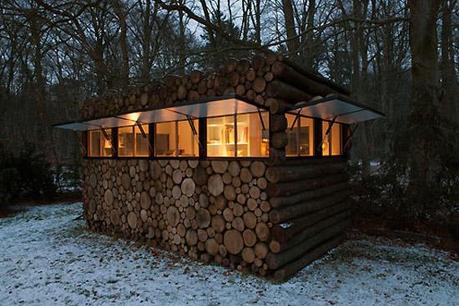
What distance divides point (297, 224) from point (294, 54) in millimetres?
4342

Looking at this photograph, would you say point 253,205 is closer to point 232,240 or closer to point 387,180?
point 232,240

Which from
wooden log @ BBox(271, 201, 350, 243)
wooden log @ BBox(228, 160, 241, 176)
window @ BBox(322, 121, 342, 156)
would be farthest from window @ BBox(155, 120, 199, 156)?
window @ BBox(322, 121, 342, 156)

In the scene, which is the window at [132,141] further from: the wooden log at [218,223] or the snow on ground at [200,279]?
the wooden log at [218,223]

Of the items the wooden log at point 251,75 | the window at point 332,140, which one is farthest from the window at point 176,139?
the window at point 332,140

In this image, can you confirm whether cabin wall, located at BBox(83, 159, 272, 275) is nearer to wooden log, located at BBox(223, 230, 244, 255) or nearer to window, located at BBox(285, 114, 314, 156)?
wooden log, located at BBox(223, 230, 244, 255)

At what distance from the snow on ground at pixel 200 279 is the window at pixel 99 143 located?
2045 mm

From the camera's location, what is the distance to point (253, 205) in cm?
485

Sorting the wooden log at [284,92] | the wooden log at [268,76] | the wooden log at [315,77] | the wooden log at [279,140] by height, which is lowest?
the wooden log at [279,140]

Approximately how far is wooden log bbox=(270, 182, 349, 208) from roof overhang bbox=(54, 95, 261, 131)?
1.34 m

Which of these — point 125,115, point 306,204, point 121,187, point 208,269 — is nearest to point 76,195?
point 121,187

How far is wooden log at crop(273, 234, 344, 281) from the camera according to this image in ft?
15.4

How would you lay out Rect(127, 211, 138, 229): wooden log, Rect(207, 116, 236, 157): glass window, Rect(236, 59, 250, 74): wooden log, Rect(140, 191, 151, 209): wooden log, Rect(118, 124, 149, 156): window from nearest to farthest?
1. Rect(236, 59, 250, 74): wooden log
2. Rect(207, 116, 236, 157): glass window
3. Rect(140, 191, 151, 209): wooden log
4. Rect(118, 124, 149, 156): window
5. Rect(127, 211, 138, 229): wooden log

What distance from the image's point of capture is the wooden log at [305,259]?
185 inches

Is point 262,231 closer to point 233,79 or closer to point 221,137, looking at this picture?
point 221,137
